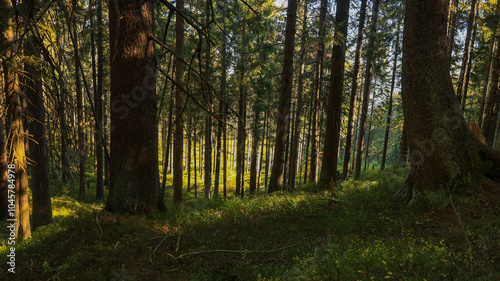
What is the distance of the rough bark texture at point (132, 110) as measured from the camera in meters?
4.24

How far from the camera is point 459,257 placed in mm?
2807

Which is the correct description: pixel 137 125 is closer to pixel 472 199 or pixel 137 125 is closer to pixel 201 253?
pixel 201 253

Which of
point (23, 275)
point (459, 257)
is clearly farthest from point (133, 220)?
point (459, 257)

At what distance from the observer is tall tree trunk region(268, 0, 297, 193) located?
372 inches

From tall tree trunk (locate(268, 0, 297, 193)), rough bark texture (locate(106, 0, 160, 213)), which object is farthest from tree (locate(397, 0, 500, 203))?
rough bark texture (locate(106, 0, 160, 213))

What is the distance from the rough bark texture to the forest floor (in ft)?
1.50

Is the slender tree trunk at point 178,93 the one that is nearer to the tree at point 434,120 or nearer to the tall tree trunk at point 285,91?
the tall tree trunk at point 285,91

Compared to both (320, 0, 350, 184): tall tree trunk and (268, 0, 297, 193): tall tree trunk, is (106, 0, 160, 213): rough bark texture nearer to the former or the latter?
(268, 0, 297, 193): tall tree trunk

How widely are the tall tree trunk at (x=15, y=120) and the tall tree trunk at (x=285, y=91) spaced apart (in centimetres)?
758

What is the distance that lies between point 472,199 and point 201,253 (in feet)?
15.5

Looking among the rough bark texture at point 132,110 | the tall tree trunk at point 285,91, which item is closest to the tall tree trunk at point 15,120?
the rough bark texture at point 132,110

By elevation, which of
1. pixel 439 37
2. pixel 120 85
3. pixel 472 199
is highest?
pixel 439 37

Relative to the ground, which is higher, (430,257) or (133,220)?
(430,257)

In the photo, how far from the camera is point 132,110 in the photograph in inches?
172
